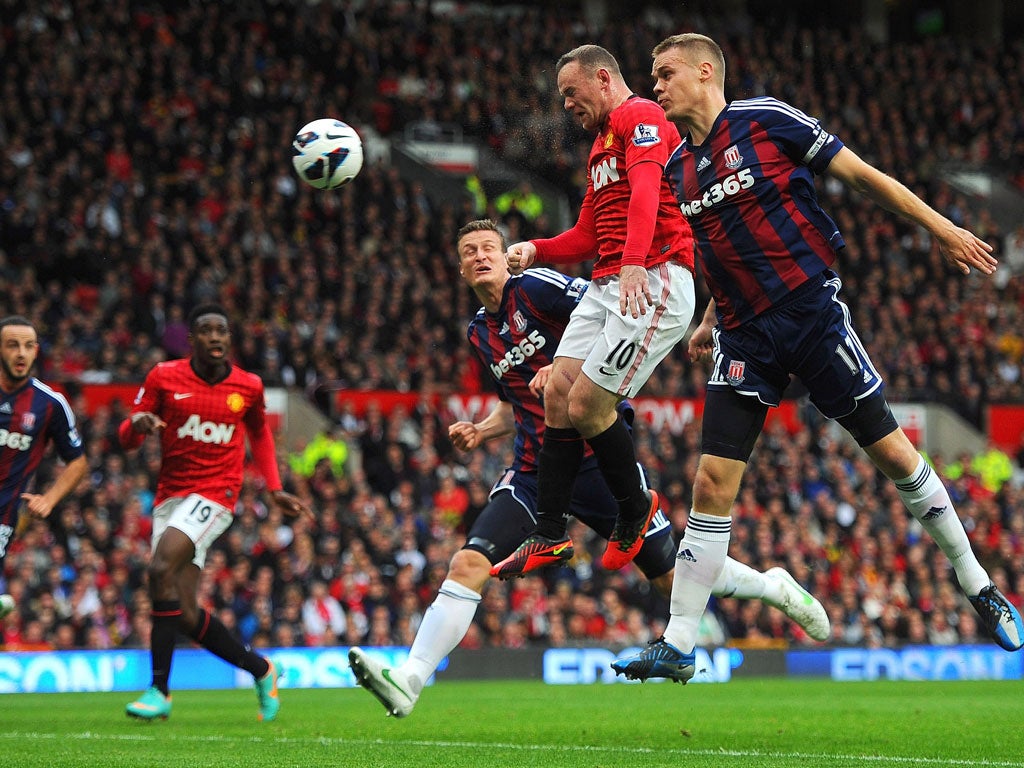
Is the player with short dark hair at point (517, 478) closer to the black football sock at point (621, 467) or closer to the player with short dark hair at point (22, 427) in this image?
the black football sock at point (621, 467)

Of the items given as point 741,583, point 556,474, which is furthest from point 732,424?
point 741,583

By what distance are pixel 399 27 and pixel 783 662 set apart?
16.0m

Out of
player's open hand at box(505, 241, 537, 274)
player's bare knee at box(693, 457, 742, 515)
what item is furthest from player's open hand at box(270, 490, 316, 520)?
player's bare knee at box(693, 457, 742, 515)

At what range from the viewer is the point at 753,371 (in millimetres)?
6840

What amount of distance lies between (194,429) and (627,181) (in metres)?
4.09

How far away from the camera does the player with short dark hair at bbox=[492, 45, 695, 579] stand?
22.8 ft

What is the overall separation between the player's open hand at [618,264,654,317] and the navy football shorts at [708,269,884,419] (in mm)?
593

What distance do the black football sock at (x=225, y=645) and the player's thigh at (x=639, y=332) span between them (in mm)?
3883

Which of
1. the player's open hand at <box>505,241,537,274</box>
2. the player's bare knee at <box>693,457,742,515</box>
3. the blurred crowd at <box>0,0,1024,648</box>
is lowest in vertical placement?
the blurred crowd at <box>0,0,1024,648</box>

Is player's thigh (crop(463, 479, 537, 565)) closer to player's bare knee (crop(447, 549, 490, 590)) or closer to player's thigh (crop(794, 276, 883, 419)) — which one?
player's bare knee (crop(447, 549, 490, 590))

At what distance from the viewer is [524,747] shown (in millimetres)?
7348

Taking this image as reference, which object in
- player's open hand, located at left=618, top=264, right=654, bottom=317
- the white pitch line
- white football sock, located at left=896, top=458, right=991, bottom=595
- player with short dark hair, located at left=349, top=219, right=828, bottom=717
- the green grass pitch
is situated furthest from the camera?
player with short dark hair, located at left=349, top=219, right=828, bottom=717

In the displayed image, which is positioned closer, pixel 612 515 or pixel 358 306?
pixel 612 515

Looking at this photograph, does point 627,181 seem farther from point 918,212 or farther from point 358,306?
point 358,306
